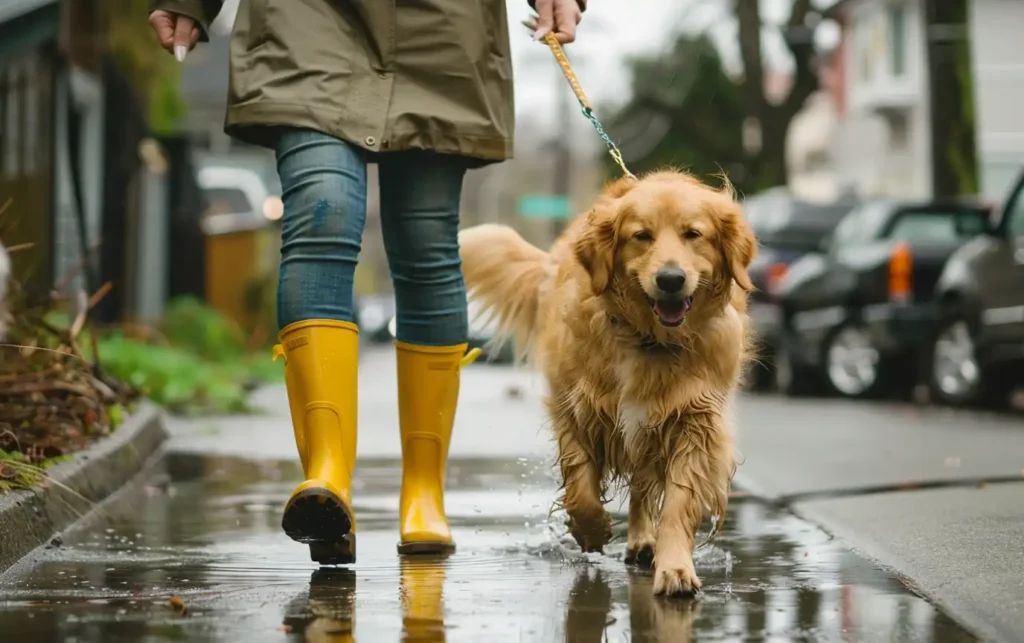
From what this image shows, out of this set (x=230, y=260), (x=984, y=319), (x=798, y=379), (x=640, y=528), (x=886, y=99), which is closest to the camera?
(x=640, y=528)

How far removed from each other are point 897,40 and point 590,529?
159ft

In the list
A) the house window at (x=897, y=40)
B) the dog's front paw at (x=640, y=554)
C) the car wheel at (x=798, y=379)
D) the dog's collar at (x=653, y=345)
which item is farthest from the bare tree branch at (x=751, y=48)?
the dog's collar at (x=653, y=345)

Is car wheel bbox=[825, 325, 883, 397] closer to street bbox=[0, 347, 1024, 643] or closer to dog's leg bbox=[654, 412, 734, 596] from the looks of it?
street bbox=[0, 347, 1024, 643]

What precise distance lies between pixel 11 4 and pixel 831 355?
8181 millimetres

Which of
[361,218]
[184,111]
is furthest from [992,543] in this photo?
[184,111]

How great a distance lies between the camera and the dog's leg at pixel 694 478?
4328 millimetres

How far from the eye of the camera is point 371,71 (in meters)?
4.75

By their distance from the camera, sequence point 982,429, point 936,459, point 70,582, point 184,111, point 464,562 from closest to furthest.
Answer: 1. point 70,582
2. point 464,562
3. point 936,459
4. point 982,429
5. point 184,111

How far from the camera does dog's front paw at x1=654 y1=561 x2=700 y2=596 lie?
4.05 metres

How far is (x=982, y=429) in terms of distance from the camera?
10.4m

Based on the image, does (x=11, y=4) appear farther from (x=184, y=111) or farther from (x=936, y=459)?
(x=184, y=111)

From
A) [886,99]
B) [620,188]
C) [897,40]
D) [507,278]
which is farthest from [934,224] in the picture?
[897,40]

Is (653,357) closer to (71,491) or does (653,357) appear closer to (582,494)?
(582,494)

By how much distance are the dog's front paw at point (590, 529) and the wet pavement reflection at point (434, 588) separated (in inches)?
2.4
